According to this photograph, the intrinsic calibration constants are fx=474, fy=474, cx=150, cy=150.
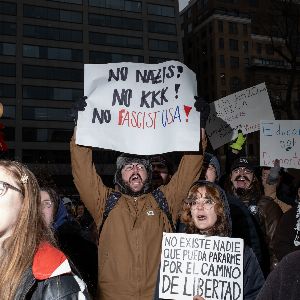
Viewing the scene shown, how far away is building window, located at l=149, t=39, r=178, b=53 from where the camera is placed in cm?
6869

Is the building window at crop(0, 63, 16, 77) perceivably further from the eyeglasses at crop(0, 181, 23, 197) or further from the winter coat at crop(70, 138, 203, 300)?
the eyeglasses at crop(0, 181, 23, 197)

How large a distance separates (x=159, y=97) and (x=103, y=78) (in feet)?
1.62

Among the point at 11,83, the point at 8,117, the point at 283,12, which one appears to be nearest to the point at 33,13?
the point at 11,83

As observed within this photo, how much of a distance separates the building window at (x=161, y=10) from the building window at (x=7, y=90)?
23182mm

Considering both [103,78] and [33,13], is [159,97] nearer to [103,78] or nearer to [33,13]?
[103,78]

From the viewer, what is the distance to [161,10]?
7050 cm

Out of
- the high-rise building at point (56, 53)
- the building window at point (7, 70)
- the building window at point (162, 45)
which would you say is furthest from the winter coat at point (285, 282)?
the building window at point (162, 45)

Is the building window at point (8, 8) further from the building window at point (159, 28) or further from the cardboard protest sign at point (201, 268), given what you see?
the cardboard protest sign at point (201, 268)

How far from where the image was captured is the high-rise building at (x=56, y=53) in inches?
2434

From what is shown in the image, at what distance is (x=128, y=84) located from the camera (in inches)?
156

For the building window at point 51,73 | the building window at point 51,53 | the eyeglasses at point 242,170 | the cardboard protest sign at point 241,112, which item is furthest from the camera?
the building window at point 51,53

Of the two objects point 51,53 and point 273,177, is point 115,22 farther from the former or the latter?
point 273,177

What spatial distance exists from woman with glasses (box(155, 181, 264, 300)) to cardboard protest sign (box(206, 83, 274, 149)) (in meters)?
3.17

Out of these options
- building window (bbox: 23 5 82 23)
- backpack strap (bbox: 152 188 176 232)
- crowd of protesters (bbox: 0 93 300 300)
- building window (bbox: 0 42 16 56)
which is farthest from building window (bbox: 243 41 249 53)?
backpack strap (bbox: 152 188 176 232)
